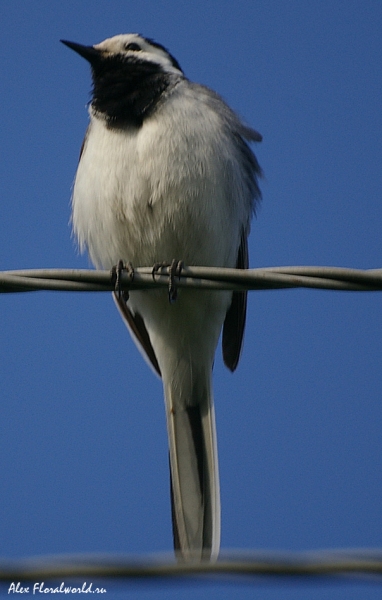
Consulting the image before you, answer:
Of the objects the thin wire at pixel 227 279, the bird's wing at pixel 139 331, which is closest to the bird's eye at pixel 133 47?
the bird's wing at pixel 139 331

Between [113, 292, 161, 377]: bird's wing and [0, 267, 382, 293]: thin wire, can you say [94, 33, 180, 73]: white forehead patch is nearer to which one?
[113, 292, 161, 377]: bird's wing

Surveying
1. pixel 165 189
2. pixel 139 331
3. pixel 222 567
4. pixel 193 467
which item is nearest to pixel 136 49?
pixel 165 189

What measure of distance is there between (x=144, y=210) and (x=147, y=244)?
0.26 m

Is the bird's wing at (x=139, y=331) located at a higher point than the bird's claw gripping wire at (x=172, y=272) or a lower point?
lower

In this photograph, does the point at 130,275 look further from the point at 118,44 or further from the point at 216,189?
the point at 118,44

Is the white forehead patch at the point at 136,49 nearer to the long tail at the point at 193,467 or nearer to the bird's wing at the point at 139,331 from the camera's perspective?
the bird's wing at the point at 139,331

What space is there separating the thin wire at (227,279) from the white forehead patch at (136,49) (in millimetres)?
3107

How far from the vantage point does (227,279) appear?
332 centimetres

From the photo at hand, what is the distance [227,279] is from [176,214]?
6.72 ft

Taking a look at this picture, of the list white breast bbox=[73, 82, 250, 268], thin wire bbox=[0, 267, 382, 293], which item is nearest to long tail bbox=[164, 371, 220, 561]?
white breast bbox=[73, 82, 250, 268]

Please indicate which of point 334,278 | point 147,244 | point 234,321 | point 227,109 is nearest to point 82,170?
point 147,244

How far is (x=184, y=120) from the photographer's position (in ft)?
17.6

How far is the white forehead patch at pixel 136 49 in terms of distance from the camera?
245 inches

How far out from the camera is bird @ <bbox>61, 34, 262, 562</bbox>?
5219 millimetres
